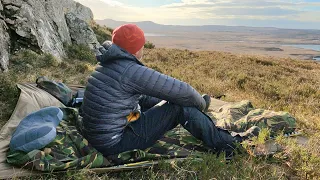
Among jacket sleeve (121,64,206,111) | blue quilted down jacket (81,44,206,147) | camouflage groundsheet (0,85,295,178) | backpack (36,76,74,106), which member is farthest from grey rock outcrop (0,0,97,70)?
jacket sleeve (121,64,206,111)

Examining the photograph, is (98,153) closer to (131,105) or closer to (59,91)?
(131,105)

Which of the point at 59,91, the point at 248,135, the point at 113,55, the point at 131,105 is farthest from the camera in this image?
the point at 59,91

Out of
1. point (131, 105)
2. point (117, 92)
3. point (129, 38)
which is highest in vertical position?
point (129, 38)

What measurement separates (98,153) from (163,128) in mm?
837

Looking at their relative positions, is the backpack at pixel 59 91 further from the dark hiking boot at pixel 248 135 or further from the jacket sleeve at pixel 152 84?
the dark hiking boot at pixel 248 135

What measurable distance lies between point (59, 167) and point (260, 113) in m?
3.29

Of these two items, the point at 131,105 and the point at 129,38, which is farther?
the point at 131,105

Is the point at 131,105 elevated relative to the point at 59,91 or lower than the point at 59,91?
elevated

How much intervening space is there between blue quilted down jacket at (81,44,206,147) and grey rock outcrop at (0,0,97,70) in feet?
16.7

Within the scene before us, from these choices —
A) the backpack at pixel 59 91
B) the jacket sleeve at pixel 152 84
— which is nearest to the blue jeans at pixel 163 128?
the jacket sleeve at pixel 152 84

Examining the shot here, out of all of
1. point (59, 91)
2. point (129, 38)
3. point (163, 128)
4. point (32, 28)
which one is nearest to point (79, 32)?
point (32, 28)

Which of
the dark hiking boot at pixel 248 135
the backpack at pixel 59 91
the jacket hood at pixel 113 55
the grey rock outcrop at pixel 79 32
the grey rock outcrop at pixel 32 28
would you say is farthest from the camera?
the grey rock outcrop at pixel 79 32

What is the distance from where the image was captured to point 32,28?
33.8ft

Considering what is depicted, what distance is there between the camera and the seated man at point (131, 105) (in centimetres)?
353
